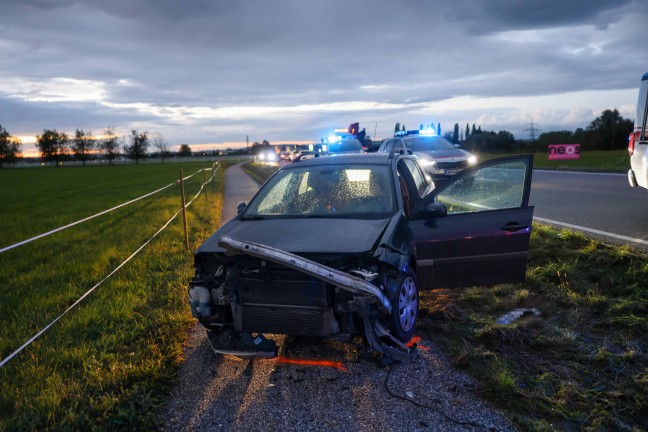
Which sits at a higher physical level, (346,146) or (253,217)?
(346,146)

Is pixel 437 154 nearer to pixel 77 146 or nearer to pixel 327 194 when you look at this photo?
pixel 327 194

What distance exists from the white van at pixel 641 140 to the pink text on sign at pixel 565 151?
26721 millimetres

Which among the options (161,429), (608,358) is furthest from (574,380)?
(161,429)

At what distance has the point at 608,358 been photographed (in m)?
3.70

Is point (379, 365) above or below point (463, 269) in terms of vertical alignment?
below

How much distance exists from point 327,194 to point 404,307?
1.39 meters

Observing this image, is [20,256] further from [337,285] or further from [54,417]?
[337,285]

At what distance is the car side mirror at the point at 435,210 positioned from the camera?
15.4 ft

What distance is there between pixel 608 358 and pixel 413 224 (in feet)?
6.31

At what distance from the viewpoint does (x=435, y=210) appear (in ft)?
15.4

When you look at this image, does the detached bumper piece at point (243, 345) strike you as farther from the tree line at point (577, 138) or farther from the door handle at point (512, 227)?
the tree line at point (577, 138)

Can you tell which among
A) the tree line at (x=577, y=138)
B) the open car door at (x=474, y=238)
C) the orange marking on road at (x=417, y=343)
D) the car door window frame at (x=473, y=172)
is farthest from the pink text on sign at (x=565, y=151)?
the orange marking on road at (x=417, y=343)

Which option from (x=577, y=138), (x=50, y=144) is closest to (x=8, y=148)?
(x=50, y=144)

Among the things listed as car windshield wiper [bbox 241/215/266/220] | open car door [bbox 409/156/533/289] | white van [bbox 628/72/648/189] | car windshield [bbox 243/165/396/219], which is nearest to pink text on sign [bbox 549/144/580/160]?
white van [bbox 628/72/648/189]
